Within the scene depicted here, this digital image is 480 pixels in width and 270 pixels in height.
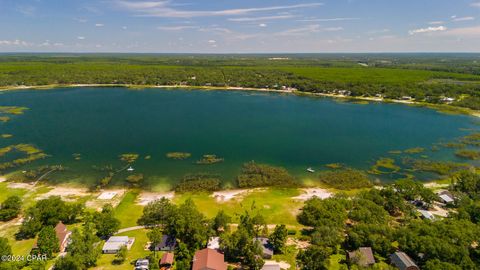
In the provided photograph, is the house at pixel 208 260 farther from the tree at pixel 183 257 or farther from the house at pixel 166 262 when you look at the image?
the house at pixel 166 262

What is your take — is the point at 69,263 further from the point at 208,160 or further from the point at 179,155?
the point at 179,155

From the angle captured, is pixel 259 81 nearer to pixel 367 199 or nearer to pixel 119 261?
pixel 367 199

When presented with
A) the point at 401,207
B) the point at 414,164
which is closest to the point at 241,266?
the point at 401,207

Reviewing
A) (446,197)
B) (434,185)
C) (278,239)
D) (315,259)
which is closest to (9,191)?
(278,239)

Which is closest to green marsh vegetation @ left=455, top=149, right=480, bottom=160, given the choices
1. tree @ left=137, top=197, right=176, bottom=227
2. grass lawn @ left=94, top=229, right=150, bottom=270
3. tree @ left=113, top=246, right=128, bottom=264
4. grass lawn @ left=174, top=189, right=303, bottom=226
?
grass lawn @ left=174, top=189, right=303, bottom=226

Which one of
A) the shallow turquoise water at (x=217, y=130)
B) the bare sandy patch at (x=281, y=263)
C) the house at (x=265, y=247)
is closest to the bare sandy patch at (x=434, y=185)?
the shallow turquoise water at (x=217, y=130)
